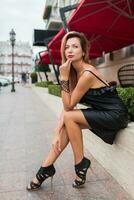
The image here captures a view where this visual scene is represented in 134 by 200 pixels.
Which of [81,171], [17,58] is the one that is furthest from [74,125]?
[17,58]

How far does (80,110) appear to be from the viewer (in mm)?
3930

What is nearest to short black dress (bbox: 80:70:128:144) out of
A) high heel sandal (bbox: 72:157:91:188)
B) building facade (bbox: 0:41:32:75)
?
high heel sandal (bbox: 72:157:91:188)

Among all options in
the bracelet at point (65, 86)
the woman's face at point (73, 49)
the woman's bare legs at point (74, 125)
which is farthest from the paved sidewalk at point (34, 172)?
the woman's face at point (73, 49)

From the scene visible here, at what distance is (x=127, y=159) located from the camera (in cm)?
380

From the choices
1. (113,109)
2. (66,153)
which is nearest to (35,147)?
(66,153)

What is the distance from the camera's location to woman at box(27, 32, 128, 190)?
3859mm

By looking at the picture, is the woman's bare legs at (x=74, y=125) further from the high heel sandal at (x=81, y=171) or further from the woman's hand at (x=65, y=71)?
the woman's hand at (x=65, y=71)

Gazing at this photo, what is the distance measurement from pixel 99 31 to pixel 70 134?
28.7ft

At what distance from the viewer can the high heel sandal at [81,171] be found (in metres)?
3.96

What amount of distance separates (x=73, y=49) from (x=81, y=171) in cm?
141

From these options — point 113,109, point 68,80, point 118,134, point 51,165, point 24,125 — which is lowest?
point 24,125

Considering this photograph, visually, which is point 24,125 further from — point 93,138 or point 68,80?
point 68,80

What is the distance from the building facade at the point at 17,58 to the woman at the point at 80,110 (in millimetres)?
113980

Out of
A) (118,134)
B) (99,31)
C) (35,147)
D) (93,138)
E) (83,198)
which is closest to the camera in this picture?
(83,198)
